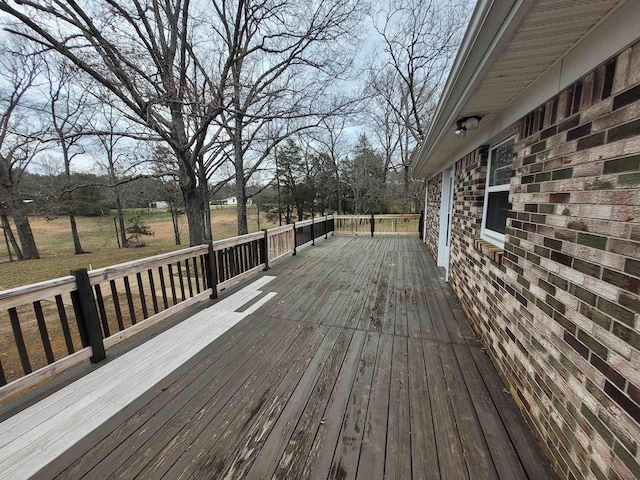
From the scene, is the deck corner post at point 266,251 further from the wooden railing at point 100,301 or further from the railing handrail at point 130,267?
the railing handrail at point 130,267

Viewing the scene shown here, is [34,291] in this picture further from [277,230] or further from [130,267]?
[277,230]

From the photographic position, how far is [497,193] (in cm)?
267

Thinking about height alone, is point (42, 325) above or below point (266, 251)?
above

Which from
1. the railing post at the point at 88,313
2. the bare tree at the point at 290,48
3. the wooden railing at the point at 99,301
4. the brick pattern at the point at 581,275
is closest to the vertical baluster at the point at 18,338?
the wooden railing at the point at 99,301

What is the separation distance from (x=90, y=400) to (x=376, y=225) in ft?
34.0

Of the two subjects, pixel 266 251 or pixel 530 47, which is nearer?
pixel 530 47

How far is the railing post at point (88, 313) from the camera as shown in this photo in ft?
7.02

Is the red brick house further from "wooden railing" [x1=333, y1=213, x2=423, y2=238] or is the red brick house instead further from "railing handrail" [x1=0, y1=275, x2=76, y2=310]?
"wooden railing" [x1=333, y1=213, x2=423, y2=238]

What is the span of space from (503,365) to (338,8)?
927 cm

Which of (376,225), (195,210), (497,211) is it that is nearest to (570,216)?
(497,211)

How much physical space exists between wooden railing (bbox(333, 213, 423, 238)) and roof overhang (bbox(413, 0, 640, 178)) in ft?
27.8

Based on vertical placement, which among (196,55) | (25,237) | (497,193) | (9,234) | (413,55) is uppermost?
(413,55)

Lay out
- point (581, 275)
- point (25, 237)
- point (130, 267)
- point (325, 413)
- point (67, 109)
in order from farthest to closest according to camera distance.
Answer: point (25, 237)
point (67, 109)
point (130, 267)
point (325, 413)
point (581, 275)

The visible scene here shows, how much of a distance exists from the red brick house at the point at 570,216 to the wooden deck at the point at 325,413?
1.05ft
